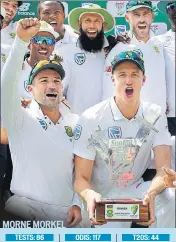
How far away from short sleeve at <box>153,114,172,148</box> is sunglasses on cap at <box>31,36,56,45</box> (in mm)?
688

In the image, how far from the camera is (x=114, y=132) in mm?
2887

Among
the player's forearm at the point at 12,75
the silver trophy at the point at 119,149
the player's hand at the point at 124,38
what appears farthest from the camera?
the player's hand at the point at 124,38

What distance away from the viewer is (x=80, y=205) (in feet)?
9.54

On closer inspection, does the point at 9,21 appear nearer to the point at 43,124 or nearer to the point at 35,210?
the point at 43,124

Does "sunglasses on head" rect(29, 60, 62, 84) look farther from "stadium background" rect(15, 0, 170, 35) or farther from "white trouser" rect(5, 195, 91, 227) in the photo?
Result: "white trouser" rect(5, 195, 91, 227)

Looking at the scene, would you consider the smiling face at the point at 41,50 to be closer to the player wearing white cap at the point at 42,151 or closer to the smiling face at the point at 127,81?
the player wearing white cap at the point at 42,151

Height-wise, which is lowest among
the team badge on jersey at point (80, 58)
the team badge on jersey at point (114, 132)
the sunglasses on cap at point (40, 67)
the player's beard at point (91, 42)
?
the team badge on jersey at point (114, 132)

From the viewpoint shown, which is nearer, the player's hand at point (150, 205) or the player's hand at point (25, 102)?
the player's hand at point (150, 205)

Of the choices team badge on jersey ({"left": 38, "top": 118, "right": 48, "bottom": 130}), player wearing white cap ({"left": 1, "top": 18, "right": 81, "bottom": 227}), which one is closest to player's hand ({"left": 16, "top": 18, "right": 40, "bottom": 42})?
player wearing white cap ({"left": 1, "top": 18, "right": 81, "bottom": 227})

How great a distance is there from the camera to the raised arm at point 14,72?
2770mm

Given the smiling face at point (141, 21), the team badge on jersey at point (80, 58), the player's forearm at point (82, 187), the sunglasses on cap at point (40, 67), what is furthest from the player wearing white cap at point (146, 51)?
the player's forearm at point (82, 187)

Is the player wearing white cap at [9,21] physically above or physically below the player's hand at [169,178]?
above

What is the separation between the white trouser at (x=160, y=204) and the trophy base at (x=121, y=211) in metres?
0.06
